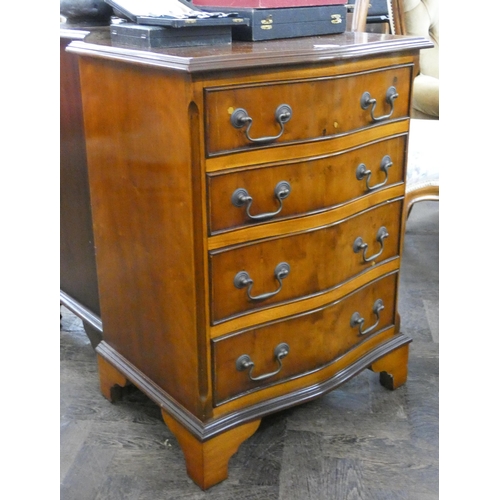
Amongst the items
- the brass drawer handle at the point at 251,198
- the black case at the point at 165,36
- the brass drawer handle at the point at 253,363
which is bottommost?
the brass drawer handle at the point at 253,363

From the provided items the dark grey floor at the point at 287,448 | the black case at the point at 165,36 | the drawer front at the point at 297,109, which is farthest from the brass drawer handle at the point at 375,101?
the dark grey floor at the point at 287,448

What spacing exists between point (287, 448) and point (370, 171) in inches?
26.7

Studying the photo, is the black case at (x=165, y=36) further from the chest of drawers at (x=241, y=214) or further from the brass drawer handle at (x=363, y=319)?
the brass drawer handle at (x=363, y=319)

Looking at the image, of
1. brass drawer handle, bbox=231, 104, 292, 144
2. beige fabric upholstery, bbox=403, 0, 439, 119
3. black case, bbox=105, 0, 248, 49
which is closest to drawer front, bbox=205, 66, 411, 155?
brass drawer handle, bbox=231, 104, 292, 144

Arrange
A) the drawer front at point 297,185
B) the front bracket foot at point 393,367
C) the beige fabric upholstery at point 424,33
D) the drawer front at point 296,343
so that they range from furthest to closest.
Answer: the beige fabric upholstery at point 424,33 → the front bracket foot at point 393,367 → the drawer front at point 296,343 → the drawer front at point 297,185

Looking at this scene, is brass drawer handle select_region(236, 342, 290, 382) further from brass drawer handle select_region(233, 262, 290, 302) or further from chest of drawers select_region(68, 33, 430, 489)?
brass drawer handle select_region(233, 262, 290, 302)

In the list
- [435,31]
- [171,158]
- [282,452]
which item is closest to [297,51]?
[171,158]

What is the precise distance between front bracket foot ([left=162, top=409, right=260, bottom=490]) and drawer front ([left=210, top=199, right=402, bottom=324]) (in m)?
0.27

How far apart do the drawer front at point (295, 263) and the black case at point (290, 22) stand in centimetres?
43

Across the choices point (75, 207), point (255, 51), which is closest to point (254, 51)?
point (255, 51)

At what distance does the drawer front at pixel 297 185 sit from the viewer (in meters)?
1.18

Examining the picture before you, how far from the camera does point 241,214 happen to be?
1.21 metres

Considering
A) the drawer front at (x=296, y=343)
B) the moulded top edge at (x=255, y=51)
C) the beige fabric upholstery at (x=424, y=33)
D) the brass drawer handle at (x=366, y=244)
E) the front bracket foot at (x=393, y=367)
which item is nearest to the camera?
the moulded top edge at (x=255, y=51)
